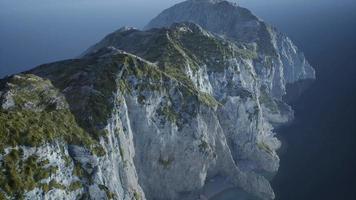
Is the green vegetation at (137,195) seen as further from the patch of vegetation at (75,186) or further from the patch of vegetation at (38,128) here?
the patch of vegetation at (75,186)

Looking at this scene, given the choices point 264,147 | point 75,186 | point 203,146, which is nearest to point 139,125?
point 203,146

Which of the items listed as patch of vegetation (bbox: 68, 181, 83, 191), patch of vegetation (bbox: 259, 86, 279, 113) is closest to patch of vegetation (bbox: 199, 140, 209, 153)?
patch of vegetation (bbox: 68, 181, 83, 191)

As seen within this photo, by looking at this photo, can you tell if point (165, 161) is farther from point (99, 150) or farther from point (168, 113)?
point (99, 150)

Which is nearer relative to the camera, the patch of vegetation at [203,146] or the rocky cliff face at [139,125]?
the rocky cliff face at [139,125]

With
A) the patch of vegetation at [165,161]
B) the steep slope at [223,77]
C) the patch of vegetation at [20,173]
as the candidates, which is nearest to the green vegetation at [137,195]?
the patch of vegetation at [165,161]

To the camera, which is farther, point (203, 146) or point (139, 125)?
point (203, 146)

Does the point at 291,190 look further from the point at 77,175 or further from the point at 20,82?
the point at 20,82

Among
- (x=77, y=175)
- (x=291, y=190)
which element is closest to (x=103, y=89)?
(x=77, y=175)

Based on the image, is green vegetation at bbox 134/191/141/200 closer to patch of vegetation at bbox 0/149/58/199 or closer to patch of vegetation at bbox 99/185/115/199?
patch of vegetation at bbox 99/185/115/199
